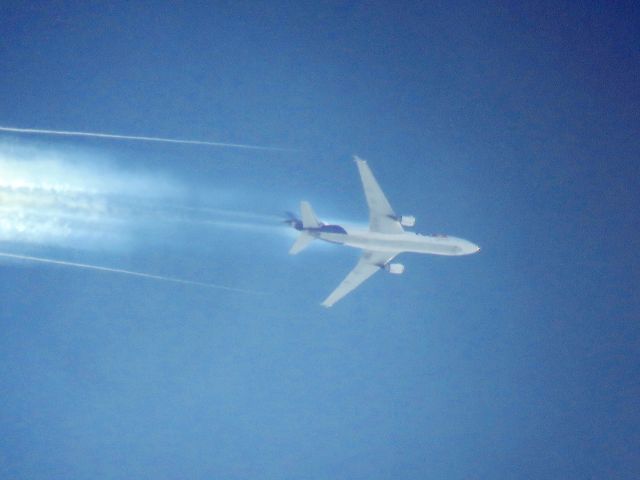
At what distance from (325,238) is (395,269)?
1.85 metres

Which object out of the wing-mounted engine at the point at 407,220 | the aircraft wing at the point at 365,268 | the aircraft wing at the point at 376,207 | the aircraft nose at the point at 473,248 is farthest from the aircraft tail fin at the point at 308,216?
the aircraft nose at the point at 473,248

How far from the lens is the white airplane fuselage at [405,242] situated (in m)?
11.3

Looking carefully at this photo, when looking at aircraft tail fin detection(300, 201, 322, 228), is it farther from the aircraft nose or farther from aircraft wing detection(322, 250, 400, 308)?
the aircraft nose

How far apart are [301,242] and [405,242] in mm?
2547

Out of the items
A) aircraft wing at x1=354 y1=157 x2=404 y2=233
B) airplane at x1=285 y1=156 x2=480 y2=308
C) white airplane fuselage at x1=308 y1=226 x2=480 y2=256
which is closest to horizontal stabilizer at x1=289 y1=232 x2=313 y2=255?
airplane at x1=285 y1=156 x2=480 y2=308

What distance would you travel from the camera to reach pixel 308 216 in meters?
10.9

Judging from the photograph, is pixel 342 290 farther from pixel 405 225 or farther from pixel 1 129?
pixel 1 129

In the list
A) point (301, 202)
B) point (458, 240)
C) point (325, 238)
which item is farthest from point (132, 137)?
point (458, 240)

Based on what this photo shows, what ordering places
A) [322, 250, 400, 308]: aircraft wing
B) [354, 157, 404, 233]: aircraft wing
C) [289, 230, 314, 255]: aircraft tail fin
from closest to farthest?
[354, 157, 404, 233]: aircraft wing
[289, 230, 314, 255]: aircraft tail fin
[322, 250, 400, 308]: aircraft wing

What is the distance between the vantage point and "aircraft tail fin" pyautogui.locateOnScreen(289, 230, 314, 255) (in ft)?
36.9

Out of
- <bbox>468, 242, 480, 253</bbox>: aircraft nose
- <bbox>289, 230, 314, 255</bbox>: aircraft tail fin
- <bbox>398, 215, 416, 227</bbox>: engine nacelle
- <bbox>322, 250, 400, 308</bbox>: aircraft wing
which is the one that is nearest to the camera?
<bbox>398, 215, 416, 227</bbox>: engine nacelle

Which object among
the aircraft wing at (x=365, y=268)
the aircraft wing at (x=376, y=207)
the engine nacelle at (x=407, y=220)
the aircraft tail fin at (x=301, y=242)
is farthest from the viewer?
the aircraft wing at (x=365, y=268)

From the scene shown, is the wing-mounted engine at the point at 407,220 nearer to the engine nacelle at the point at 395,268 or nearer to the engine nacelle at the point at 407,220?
the engine nacelle at the point at 407,220

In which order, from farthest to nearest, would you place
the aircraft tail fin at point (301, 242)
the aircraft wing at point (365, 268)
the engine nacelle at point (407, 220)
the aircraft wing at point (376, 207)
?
the aircraft wing at point (365, 268), the aircraft tail fin at point (301, 242), the engine nacelle at point (407, 220), the aircraft wing at point (376, 207)
